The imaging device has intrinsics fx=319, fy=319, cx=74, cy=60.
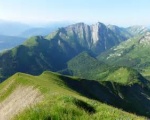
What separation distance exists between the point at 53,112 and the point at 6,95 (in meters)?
86.4

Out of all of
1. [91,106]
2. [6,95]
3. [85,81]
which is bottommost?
[85,81]

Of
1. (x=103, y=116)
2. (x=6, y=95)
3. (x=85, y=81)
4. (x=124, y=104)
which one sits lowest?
(x=124, y=104)

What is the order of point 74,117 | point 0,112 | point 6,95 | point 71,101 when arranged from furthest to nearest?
point 6,95 → point 0,112 → point 71,101 → point 74,117

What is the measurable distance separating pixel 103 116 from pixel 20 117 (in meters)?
6.73

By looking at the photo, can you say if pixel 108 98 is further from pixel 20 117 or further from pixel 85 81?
pixel 20 117

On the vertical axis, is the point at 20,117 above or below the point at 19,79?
above

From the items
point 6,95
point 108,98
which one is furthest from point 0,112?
point 108,98

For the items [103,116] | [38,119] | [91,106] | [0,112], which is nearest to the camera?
[38,119]

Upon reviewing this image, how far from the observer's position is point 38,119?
20094 millimetres

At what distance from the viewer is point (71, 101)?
103 ft

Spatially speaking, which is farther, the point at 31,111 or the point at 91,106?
the point at 91,106

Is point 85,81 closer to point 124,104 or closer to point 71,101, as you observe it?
point 124,104

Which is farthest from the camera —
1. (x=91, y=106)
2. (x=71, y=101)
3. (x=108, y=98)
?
(x=108, y=98)

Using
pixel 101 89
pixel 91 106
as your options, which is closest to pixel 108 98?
pixel 101 89
